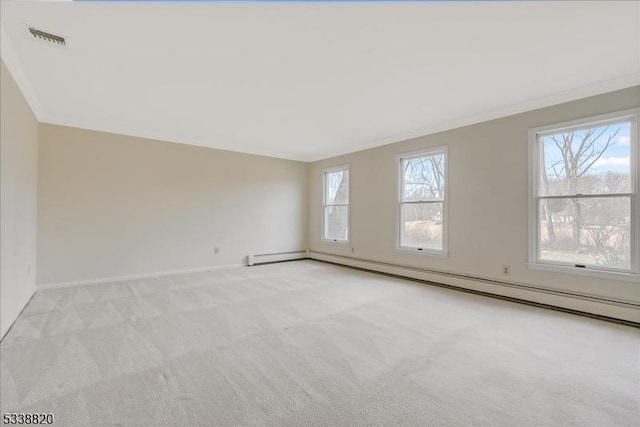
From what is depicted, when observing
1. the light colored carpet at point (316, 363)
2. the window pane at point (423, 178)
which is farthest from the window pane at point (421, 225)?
the light colored carpet at point (316, 363)

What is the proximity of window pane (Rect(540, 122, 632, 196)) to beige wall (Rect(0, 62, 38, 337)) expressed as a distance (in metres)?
5.45

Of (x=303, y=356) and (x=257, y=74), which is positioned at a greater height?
(x=257, y=74)

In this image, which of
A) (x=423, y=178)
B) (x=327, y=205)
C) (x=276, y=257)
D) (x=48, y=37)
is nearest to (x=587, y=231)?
(x=423, y=178)

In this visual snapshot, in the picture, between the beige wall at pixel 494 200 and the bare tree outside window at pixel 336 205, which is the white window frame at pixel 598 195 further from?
the bare tree outside window at pixel 336 205

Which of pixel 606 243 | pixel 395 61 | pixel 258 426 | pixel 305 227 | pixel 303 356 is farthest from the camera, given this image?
pixel 305 227

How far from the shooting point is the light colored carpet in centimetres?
152

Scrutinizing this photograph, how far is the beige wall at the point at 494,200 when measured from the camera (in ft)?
9.84

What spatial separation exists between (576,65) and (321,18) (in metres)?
2.44

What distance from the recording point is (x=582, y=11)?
6.15 feet

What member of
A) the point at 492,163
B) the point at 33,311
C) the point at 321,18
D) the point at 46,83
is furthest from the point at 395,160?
the point at 33,311

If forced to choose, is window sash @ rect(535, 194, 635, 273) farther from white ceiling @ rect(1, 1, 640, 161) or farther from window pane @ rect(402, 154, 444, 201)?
window pane @ rect(402, 154, 444, 201)

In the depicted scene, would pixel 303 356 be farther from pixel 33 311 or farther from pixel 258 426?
pixel 33 311

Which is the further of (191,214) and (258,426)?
(191,214)

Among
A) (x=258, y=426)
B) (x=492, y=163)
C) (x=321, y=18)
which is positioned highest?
(x=321, y=18)
